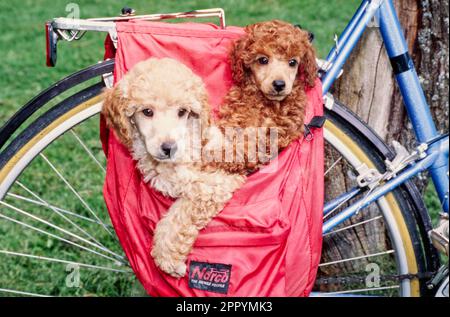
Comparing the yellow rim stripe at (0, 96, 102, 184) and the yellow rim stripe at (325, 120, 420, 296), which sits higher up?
the yellow rim stripe at (0, 96, 102, 184)

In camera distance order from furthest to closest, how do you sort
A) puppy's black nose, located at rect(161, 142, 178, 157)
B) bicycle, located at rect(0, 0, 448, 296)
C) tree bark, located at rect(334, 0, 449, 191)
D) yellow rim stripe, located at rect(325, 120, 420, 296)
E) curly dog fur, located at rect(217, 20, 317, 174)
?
1. tree bark, located at rect(334, 0, 449, 191)
2. yellow rim stripe, located at rect(325, 120, 420, 296)
3. bicycle, located at rect(0, 0, 448, 296)
4. curly dog fur, located at rect(217, 20, 317, 174)
5. puppy's black nose, located at rect(161, 142, 178, 157)

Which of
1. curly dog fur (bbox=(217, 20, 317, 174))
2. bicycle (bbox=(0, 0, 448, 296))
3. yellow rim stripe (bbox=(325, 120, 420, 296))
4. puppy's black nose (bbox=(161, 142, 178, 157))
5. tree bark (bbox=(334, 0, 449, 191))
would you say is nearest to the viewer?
puppy's black nose (bbox=(161, 142, 178, 157))

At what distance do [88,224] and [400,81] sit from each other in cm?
186

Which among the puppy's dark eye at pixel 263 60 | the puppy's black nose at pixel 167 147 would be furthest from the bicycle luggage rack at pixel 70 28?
the puppy's black nose at pixel 167 147

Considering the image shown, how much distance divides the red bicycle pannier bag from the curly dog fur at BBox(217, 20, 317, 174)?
53mm

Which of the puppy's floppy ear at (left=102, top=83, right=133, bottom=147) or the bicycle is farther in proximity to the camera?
the bicycle

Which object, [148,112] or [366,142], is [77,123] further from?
[366,142]

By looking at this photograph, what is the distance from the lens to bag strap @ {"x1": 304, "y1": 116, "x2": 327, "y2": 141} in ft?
7.23

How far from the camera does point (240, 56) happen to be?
2.16m

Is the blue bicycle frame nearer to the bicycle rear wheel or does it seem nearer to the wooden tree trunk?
the bicycle rear wheel

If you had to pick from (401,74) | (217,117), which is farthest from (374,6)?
(217,117)

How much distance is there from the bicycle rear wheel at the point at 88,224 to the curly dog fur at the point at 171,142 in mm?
228

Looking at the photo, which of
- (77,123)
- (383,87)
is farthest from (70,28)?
(383,87)

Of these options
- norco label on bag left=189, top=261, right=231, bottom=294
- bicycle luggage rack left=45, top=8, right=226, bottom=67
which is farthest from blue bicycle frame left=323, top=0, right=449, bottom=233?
norco label on bag left=189, top=261, right=231, bottom=294
